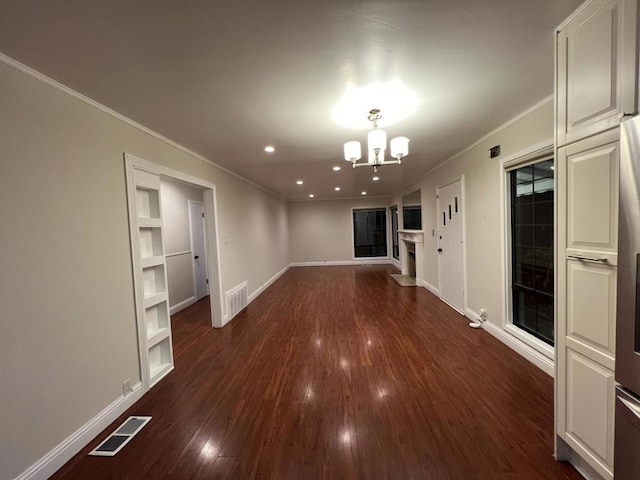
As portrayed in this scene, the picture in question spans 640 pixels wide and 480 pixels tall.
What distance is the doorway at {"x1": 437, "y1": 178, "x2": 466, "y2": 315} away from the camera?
4008 millimetres

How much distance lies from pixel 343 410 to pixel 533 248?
2.43m

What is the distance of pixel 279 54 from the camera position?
1546 mm

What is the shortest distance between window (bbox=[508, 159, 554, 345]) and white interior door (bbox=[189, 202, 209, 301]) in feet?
17.8

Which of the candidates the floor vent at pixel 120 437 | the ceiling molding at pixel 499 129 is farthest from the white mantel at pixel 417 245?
the floor vent at pixel 120 437

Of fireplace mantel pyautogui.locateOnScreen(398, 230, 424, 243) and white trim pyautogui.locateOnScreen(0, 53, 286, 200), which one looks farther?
fireplace mantel pyautogui.locateOnScreen(398, 230, 424, 243)

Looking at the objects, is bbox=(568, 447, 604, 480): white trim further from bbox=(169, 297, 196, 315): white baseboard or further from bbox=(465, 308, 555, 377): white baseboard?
bbox=(169, 297, 196, 315): white baseboard

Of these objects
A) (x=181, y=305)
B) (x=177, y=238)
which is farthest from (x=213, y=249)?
(x=181, y=305)

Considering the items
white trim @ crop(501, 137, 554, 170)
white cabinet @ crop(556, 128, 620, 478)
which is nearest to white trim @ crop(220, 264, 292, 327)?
white cabinet @ crop(556, 128, 620, 478)

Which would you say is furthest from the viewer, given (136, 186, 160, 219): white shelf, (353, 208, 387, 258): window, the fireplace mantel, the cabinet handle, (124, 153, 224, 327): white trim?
(353, 208, 387, 258): window

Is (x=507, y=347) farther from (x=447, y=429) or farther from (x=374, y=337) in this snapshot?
(x=447, y=429)

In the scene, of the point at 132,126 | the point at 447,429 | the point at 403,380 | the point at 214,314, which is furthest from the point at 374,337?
the point at 132,126

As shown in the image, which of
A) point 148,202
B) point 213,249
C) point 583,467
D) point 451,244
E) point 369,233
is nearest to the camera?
point 583,467

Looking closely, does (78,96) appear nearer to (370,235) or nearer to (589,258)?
(589,258)

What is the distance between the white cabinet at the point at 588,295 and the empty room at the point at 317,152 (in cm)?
1
